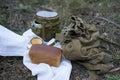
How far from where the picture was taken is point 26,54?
282cm

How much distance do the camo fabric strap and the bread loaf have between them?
0.28ft

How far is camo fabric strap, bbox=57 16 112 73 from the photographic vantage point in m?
2.70

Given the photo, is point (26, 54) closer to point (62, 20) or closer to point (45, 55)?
point (45, 55)

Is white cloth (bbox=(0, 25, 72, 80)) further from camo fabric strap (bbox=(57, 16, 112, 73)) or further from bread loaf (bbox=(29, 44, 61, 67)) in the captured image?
camo fabric strap (bbox=(57, 16, 112, 73))

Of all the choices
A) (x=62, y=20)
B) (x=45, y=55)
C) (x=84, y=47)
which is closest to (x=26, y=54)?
(x=45, y=55)

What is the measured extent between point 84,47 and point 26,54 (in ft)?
1.76

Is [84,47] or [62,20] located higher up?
[84,47]

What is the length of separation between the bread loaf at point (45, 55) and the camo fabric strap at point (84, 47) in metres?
0.09

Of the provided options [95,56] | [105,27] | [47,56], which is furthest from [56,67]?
[105,27]

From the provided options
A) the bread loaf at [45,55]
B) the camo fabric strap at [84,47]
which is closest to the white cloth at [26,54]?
the bread loaf at [45,55]

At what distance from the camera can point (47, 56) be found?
2.69 meters

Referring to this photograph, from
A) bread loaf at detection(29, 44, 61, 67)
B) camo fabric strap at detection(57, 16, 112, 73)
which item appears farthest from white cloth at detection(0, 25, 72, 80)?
camo fabric strap at detection(57, 16, 112, 73)

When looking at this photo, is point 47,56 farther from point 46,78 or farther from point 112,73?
point 112,73

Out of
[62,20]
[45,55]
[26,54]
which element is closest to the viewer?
[45,55]
